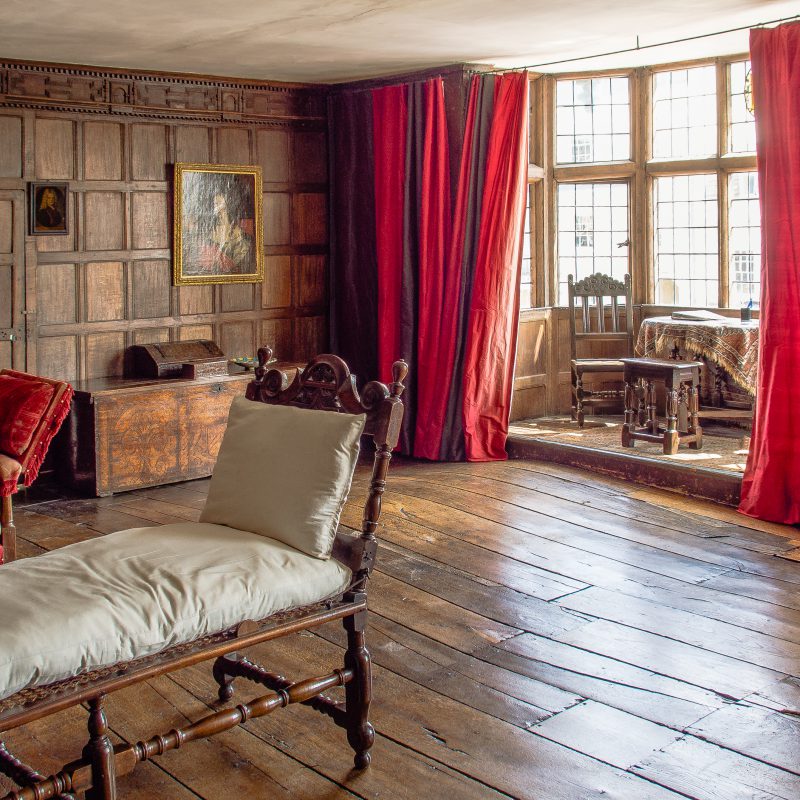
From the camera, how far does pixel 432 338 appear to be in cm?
712

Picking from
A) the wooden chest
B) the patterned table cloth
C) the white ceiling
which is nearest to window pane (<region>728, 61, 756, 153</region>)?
the white ceiling

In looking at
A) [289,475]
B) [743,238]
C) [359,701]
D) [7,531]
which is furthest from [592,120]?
[359,701]

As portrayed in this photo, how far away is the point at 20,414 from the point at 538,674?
8.56 feet

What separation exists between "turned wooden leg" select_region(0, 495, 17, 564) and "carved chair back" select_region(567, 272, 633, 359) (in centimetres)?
425

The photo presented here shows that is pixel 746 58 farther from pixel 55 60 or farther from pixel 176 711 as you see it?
pixel 176 711

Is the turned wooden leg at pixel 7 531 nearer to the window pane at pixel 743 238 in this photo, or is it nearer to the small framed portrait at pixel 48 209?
the small framed portrait at pixel 48 209

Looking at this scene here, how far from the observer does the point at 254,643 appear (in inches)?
107

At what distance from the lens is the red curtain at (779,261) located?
208 inches

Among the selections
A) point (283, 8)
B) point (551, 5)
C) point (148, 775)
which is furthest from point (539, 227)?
point (148, 775)

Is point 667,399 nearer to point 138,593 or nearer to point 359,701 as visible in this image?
point 359,701

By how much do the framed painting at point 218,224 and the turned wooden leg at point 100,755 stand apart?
4.85 meters

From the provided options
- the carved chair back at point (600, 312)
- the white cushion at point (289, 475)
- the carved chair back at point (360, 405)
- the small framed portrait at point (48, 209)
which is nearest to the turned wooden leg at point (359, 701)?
the carved chair back at point (360, 405)

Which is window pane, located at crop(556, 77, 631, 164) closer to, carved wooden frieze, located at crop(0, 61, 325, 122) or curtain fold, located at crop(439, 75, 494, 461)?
curtain fold, located at crop(439, 75, 494, 461)

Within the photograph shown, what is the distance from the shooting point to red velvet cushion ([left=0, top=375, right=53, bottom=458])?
4.73 metres
